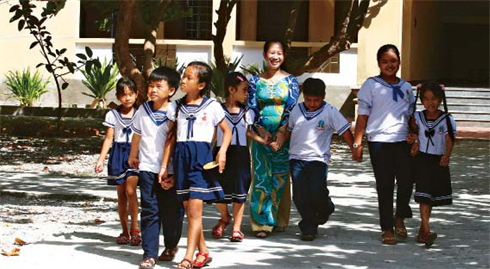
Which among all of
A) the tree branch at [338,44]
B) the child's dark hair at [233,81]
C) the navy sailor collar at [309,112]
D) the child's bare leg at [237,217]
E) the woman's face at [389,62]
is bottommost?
the child's bare leg at [237,217]

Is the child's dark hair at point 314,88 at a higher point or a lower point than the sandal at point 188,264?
higher

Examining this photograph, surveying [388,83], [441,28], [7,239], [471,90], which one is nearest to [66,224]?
[7,239]

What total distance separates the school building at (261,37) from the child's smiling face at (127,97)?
13.9m

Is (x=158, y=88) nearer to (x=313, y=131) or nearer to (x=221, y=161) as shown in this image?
(x=221, y=161)

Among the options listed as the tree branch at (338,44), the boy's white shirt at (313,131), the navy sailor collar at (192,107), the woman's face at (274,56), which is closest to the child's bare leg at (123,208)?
the navy sailor collar at (192,107)

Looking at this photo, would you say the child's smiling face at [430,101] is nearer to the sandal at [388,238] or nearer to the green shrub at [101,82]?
the sandal at [388,238]

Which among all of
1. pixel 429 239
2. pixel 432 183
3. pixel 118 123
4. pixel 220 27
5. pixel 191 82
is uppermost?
pixel 220 27

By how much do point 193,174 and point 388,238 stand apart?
1.99 m

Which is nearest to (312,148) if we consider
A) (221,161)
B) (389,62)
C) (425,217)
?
(389,62)

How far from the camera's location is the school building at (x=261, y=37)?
23.0m

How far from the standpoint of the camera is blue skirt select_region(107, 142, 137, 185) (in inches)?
365

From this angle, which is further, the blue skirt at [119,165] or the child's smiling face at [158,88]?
the blue skirt at [119,165]

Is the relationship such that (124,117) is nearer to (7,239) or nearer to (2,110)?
(7,239)

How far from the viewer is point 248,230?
10086 millimetres
